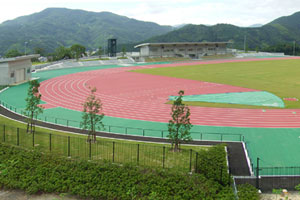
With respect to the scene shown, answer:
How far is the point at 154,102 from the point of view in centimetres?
3456

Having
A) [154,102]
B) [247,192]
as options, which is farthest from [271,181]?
[154,102]

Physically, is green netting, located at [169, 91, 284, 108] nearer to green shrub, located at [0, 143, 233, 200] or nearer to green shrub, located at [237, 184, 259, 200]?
green shrub, located at [237, 184, 259, 200]

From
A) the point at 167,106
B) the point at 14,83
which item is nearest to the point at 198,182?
the point at 167,106

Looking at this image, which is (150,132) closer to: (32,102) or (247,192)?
(32,102)

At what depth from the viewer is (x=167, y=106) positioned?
107 ft

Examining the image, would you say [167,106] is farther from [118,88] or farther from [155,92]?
[118,88]

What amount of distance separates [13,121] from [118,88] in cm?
2078

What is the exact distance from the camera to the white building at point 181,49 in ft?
324

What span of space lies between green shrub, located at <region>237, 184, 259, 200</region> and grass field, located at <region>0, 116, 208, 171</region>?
2808 mm

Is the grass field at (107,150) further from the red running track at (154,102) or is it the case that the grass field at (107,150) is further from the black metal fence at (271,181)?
the red running track at (154,102)

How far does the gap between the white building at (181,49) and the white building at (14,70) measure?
49987mm

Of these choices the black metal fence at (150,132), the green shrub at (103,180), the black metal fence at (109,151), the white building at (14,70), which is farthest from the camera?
the white building at (14,70)

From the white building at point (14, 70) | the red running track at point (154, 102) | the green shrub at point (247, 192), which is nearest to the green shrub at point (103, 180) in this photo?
the green shrub at point (247, 192)

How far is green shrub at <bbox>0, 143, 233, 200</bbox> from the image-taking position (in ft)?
44.3
